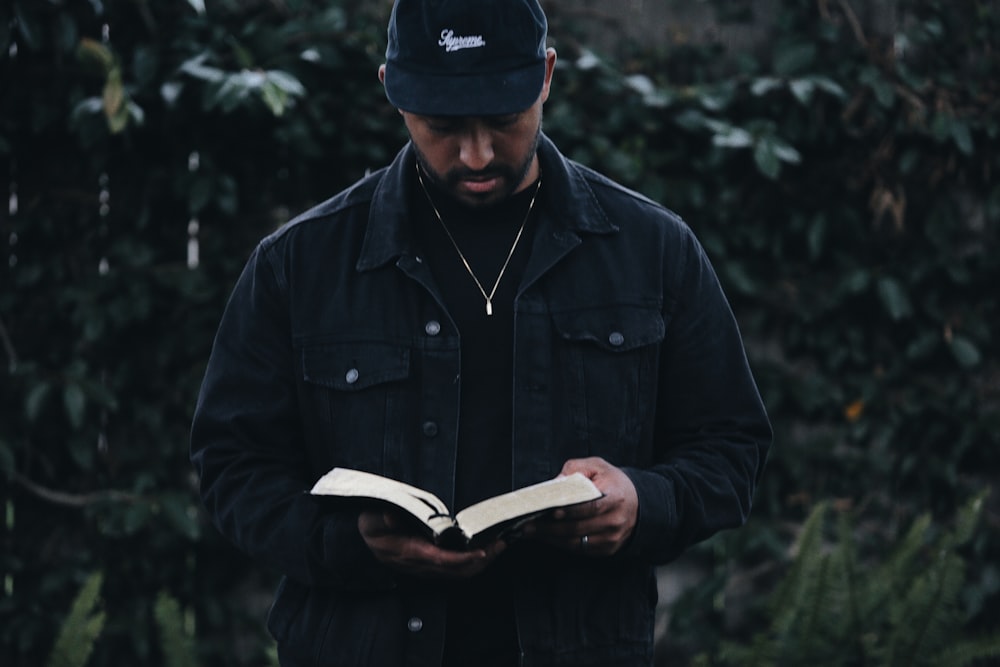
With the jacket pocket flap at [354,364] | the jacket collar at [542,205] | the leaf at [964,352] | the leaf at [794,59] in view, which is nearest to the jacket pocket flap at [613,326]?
the jacket collar at [542,205]

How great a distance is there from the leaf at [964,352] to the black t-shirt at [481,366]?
2.43m

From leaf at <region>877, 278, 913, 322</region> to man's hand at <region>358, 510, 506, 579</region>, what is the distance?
8.37 ft

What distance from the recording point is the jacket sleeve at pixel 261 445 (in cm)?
168

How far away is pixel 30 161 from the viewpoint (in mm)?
3406

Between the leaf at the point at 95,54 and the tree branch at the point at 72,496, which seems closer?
the leaf at the point at 95,54

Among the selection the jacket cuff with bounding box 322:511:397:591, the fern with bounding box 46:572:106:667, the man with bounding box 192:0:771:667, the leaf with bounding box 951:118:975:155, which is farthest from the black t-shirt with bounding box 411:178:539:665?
the leaf with bounding box 951:118:975:155

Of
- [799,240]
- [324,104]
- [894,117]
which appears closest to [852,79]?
[894,117]

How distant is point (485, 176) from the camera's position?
1709 mm

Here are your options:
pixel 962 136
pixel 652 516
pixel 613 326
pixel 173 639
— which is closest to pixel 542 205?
pixel 613 326

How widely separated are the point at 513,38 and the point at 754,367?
231cm

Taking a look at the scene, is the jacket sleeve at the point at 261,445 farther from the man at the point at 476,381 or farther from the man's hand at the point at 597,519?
the man's hand at the point at 597,519

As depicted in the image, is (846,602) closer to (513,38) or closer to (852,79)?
(852,79)

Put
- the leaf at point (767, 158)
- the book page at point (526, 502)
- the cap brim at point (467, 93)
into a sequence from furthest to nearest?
the leaf at point (767, 158) < the cap brim at point (467, 93) < the book page at point (526, 502)

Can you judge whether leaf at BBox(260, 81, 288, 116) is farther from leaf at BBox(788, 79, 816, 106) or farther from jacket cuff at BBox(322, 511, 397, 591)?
jacket cuff at BBox(322, 511, 397, 591)
